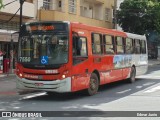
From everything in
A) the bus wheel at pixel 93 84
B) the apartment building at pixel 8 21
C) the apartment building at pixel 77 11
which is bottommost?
the bus wheel at pixel 93 84

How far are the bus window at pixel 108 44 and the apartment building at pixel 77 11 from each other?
45.7 ft

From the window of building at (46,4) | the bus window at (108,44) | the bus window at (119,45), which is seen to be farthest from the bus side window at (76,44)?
the window of building at (46,4)

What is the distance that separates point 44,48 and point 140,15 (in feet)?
123

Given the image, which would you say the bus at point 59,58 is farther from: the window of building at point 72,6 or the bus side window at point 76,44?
the window of building at point 72,6

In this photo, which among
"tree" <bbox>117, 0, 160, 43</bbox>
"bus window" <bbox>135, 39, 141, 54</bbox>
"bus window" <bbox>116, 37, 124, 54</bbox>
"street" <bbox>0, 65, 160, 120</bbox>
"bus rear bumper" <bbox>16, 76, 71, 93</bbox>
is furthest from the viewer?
"tree" <bbox>117, 0, 160, 43</bbox>

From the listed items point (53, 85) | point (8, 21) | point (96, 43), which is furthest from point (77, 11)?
point (53, 85)

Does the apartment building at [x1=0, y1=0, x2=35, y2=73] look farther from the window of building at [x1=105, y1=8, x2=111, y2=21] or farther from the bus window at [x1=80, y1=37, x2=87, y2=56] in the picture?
the window of building at [x1=105, y1=8, x2=111, y2=21]

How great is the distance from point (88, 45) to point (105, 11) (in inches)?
1161

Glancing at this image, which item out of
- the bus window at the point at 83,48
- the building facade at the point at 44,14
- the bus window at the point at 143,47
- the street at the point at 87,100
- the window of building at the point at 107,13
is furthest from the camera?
the window of building at the point at 107,13

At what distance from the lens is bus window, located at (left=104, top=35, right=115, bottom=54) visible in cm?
1698

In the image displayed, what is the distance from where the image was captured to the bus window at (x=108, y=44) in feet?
55.7

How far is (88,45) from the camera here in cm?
1511

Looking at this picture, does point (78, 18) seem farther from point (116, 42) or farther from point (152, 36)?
point (152, 36)

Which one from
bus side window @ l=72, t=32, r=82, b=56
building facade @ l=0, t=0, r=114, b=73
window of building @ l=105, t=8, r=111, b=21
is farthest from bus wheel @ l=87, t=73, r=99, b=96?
window of building @ l=105, t=8, r=111, b=21
